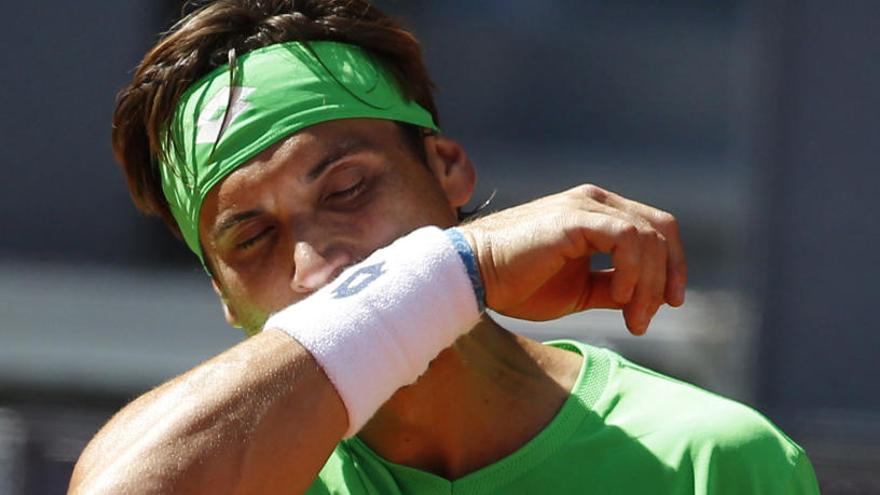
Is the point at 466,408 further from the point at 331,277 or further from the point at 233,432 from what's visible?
the point at 233,432

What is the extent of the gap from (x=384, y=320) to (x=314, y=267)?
0.96 feet

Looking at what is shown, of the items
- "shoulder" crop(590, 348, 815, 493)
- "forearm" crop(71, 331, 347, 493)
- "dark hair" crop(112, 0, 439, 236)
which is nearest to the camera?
"forearm" crop(71, 331, 347, 493)

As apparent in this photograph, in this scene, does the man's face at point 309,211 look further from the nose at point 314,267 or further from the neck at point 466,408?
the neck at point 466,408

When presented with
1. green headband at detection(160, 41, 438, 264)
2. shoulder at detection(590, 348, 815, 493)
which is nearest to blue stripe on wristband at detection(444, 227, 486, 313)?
shoulder at detection(590, 348, 815, 493)

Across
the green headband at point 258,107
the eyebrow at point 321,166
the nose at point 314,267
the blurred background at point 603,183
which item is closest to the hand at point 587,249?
the nose at point 314,267

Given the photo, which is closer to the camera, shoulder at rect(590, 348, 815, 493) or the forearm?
the forearm

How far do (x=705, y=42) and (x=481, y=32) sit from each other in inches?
34.0

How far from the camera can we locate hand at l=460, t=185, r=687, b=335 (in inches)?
80.6

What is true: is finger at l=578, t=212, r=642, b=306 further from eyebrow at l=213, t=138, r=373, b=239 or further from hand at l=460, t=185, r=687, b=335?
eyebrow at l=213, t=138, r=373, b=239

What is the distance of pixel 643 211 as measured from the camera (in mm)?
2094

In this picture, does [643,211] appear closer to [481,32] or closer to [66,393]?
[66,393]

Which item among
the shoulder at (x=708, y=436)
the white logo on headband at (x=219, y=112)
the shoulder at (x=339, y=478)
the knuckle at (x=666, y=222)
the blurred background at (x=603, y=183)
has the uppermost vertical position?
the white logo on headband at (x=219, y=112)

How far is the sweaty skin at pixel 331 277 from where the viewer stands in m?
1.99

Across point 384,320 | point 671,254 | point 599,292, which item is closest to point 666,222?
point 671,254
